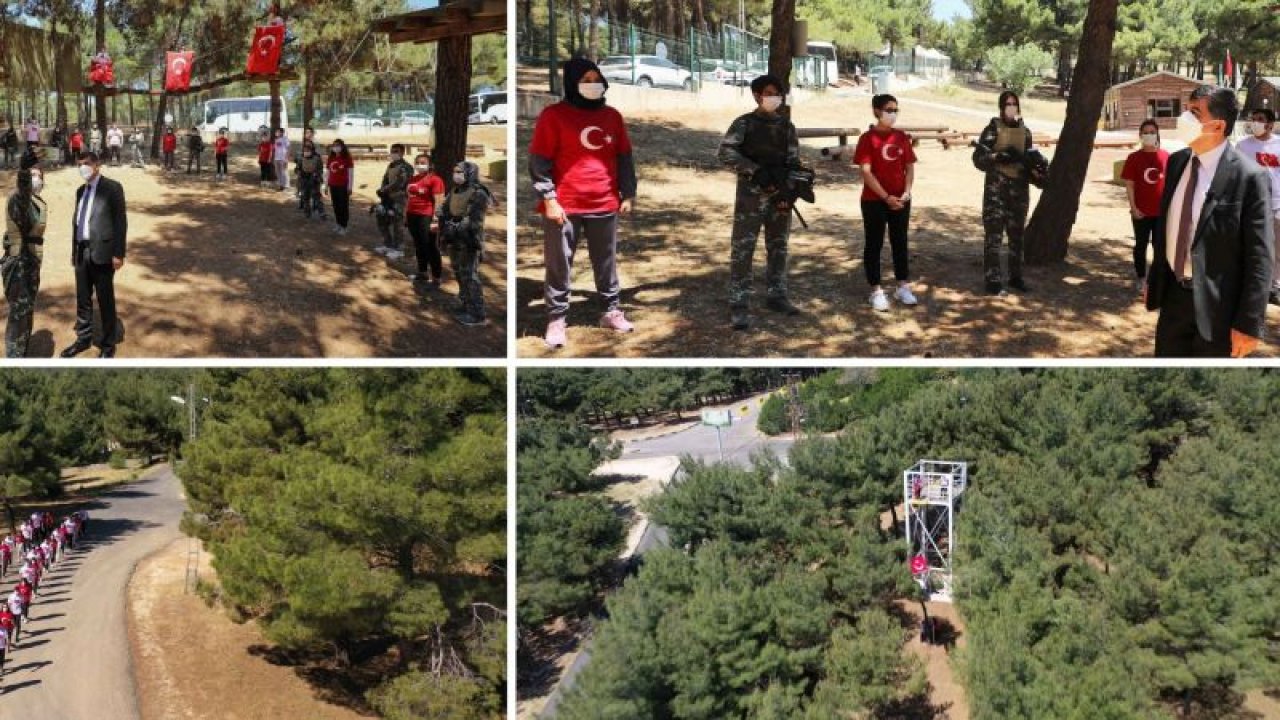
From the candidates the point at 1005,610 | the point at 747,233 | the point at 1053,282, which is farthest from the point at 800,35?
the point at 1005,610

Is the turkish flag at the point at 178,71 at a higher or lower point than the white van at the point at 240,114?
lower

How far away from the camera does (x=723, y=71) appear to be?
1950 centimetres

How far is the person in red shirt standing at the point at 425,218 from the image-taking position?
9.11 metres

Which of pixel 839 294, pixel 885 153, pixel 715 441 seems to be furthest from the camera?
pixel 715 441

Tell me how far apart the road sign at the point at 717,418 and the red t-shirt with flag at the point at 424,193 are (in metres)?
11.4

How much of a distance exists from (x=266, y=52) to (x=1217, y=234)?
1265 centimetres

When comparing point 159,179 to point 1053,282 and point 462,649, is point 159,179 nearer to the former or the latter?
point 462,649

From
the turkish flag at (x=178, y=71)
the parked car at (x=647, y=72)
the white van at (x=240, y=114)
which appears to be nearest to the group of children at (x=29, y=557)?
the turkish flag at (x=178, y=71)

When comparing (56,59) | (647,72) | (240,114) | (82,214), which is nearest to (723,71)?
(647,72)

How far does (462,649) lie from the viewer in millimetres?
10750

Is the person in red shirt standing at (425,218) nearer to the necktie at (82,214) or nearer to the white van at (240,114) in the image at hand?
the necktie at (82,214)

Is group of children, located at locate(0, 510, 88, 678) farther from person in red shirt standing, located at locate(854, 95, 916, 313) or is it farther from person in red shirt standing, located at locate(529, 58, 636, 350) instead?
person in red shirt standing, located at locate(854, 95, 916, 313)

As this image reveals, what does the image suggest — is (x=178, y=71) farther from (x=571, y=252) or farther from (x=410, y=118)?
(x=410, y=118)

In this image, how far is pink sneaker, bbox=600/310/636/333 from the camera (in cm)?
602
